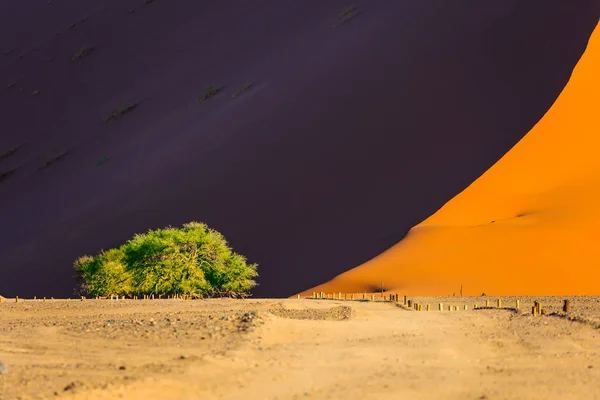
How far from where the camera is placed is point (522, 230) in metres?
26.3

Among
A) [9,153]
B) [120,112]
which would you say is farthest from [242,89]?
[9,153]

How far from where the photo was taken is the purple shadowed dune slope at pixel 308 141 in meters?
29.5

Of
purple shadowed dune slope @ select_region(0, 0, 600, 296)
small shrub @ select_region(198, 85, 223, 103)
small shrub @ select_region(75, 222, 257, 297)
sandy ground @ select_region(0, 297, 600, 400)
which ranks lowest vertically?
sandy ground @ select_region(0, 297, 600, 400)

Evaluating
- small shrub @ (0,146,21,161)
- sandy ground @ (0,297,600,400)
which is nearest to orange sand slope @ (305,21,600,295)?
sandy ground @ (0,297,600,400)

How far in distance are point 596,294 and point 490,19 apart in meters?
13.3

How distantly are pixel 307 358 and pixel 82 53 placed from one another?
157 ft

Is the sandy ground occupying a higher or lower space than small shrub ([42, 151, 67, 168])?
lower

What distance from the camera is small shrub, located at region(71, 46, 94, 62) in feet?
184

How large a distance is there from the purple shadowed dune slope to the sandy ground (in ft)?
43.7

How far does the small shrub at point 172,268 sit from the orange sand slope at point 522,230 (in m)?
2.35

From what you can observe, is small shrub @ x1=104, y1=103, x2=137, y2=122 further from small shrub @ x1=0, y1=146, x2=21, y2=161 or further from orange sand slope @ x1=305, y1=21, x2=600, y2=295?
orange sand slope @ x1=305, y1=21, x2=600, y2=295

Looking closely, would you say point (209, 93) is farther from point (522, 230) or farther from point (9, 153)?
point (522, 230)

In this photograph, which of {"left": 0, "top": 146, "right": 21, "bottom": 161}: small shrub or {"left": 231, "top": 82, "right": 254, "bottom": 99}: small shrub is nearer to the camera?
{"left": 231, "top": 82, "right": 254, "bottom": 99}: small shrub

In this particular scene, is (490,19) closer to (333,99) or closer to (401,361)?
(333,99)
